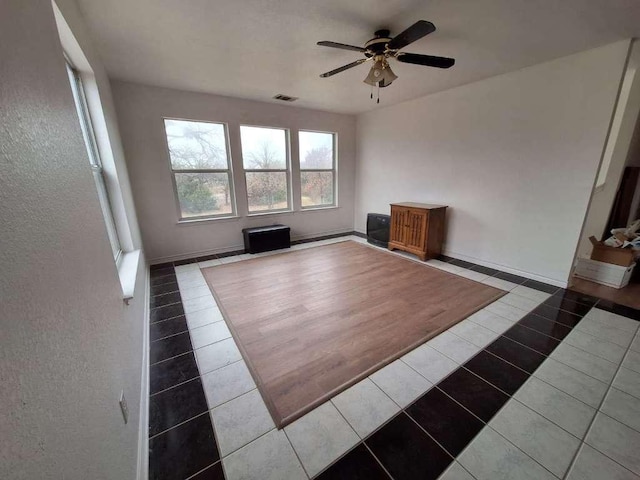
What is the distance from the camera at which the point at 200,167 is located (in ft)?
13.5

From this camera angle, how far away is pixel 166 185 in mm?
3893

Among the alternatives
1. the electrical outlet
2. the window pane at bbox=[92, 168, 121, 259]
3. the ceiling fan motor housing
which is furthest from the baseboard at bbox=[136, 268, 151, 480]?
the ceiling fan motor housing

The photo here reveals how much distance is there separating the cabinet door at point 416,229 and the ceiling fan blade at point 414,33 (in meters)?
2.37

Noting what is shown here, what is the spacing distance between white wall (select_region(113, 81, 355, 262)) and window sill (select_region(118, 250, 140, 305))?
4.78 feet

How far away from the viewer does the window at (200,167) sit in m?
3.91

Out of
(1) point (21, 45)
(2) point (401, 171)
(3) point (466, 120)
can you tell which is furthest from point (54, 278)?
(2) point (401, 171)

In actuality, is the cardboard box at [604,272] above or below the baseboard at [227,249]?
above

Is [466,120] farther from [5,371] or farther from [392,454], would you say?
[5,371]

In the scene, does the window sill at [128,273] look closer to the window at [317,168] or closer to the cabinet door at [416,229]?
the window at [317,168]

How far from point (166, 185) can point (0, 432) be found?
13.3 ft

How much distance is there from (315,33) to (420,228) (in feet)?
9.38

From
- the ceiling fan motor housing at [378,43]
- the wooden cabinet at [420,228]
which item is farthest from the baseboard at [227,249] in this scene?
the ceiling fan motor housing at [378,43]

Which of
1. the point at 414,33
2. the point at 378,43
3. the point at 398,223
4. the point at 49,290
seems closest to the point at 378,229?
the point at 398,223

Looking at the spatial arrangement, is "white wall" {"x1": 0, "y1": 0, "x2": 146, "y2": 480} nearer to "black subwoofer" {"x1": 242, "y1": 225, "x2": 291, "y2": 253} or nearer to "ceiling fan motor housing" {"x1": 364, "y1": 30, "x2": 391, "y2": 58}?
"ceiling fan motor housing" {"x1": 364, "y1": 30, "x2": 391, "y2": 58}
